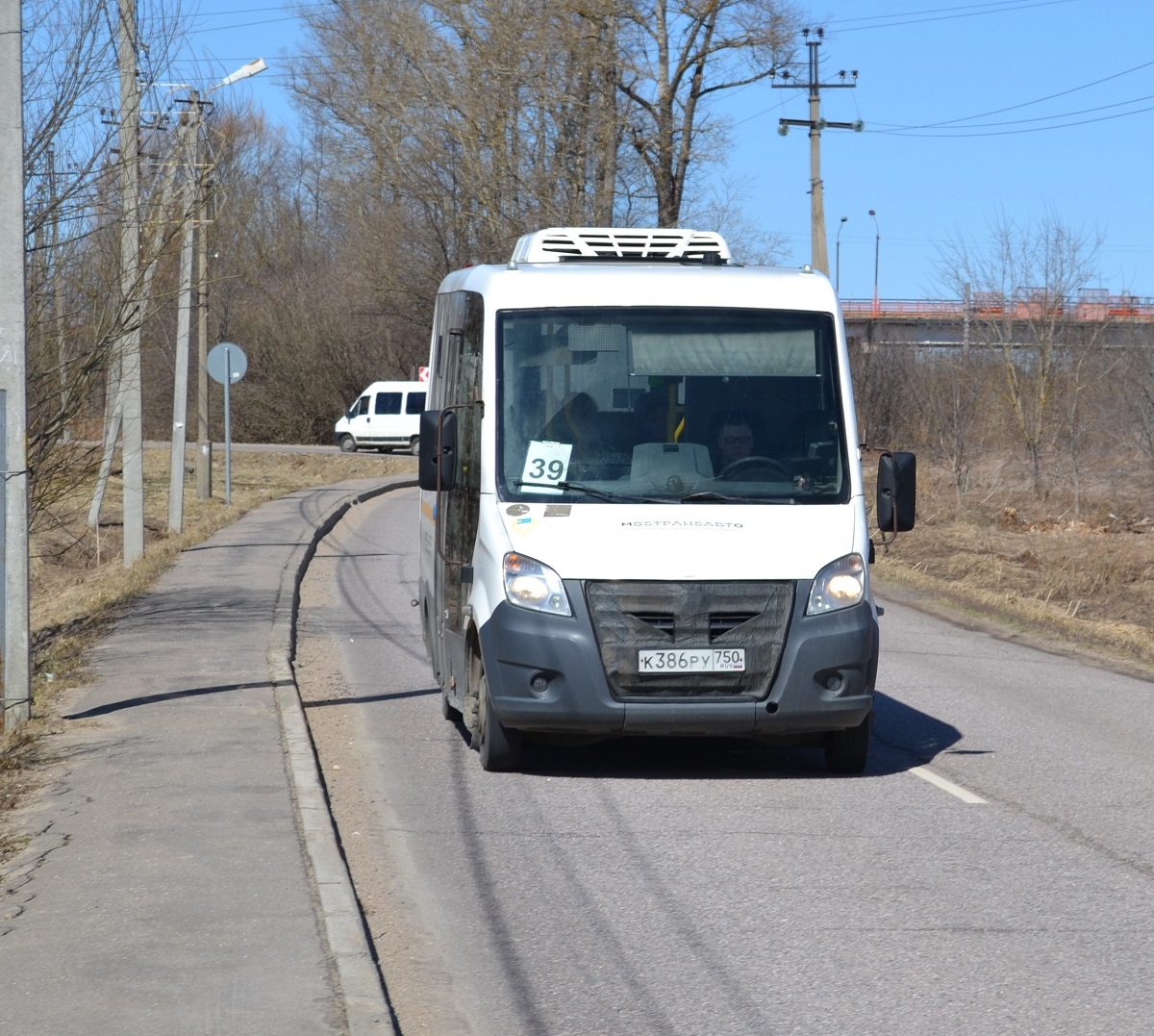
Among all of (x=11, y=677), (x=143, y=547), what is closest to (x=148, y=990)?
(x=11, y=677)

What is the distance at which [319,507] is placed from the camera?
28625 mm

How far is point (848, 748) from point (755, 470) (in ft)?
5.04

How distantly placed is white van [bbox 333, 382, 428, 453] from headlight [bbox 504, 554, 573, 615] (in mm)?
40344

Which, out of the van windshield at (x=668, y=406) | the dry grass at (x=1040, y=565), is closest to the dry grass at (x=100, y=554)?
the van windshield at (x=668, y=406)

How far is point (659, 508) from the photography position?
7.81m

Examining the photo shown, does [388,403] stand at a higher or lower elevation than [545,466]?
→ higher

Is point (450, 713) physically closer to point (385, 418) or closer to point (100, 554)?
point (100, 554)

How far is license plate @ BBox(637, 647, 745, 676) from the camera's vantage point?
761cm

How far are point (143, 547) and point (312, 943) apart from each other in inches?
639

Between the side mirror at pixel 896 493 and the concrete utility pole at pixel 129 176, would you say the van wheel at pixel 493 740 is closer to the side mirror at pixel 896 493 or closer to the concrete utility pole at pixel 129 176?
the side mirror at pixel 896 493

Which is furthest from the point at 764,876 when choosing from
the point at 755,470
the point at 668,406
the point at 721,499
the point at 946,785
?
the point at 668,406

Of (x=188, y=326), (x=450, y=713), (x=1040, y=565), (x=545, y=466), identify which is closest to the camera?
(x=545, y=466)

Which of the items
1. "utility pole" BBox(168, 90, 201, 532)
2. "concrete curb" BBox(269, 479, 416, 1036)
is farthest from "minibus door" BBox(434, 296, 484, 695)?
"utility pole" BBox(168, 90, 201, 532)

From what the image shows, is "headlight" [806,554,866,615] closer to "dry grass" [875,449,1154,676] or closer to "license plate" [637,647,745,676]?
"license plate" [637,647,745,676]
